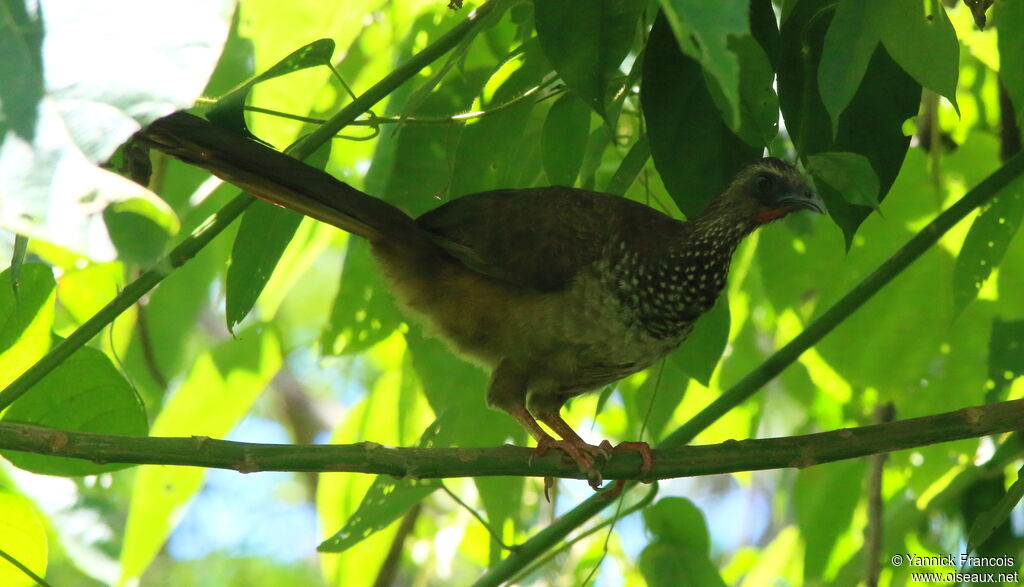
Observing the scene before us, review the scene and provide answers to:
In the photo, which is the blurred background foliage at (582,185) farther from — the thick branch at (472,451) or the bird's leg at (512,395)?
the thick branch at (472,451)

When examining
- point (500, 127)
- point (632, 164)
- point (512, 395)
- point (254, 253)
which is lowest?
point (254, 253)

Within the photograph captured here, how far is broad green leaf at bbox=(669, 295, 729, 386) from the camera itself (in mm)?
3203

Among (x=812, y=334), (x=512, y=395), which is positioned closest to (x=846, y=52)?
(x=812, y=334)

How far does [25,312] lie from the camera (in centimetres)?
279

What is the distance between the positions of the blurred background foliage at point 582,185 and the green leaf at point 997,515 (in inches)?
17.3

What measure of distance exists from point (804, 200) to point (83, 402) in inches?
80.4

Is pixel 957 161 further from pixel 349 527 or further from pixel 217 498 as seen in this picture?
pixel 217 498

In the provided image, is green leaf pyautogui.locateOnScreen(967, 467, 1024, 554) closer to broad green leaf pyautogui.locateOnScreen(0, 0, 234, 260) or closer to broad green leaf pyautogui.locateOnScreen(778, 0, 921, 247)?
broad green leaf pyautogui.locateOnScreen(778, 0, 921, 247)

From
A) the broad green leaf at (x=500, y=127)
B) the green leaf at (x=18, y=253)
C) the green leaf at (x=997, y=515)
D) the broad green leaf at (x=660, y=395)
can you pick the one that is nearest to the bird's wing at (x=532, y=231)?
the broad green leaf at (x=500, y=127)

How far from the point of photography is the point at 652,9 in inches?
114

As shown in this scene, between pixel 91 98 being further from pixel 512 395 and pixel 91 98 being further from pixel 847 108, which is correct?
pixel 512 395

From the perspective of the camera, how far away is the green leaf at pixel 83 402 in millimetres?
2801

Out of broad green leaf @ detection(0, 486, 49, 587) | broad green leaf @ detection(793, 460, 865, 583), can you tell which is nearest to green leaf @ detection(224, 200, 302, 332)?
broad green leaf @ detection(0, 486, 49, 587)

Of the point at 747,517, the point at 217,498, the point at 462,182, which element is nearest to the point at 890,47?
the point at 462,182
